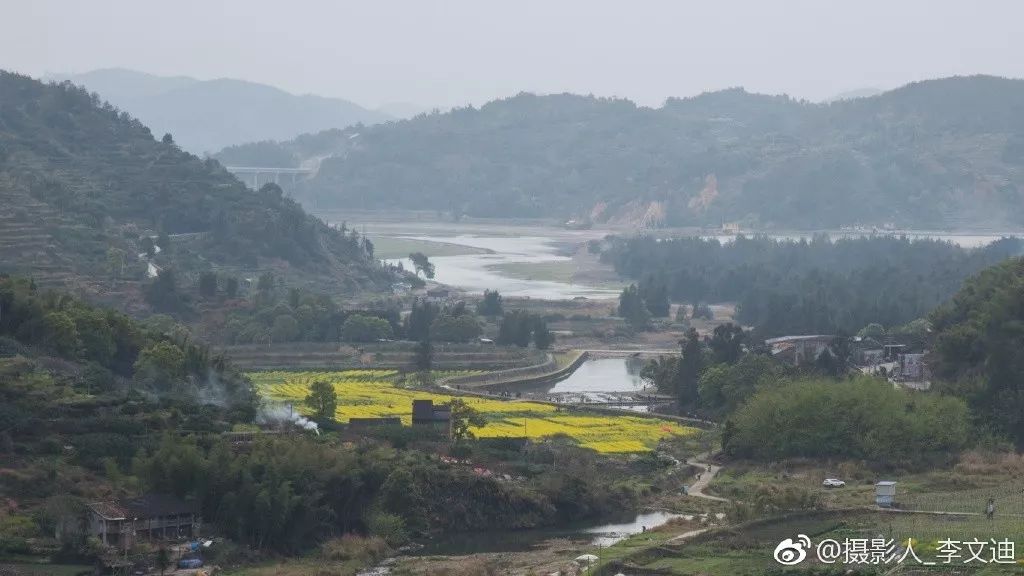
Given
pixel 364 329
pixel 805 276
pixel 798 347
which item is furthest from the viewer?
pixel 805 276

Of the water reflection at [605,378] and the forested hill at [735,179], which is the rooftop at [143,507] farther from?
the forested hill at [735,179]

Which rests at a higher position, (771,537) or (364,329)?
(364,329)

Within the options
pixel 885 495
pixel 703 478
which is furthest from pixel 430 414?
pixel 885 495

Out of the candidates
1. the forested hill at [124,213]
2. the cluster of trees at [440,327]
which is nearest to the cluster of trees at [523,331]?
the cluster of trees at [440,327]

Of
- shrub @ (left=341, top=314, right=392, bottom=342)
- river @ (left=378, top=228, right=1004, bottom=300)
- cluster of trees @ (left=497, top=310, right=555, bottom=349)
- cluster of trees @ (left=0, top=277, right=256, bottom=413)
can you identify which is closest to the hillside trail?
cluster of trees @ (left=0, top=277, right=256, bottom=413)

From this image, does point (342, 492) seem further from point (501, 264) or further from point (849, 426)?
point (501, 264)

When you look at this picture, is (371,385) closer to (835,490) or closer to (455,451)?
(455,451)
